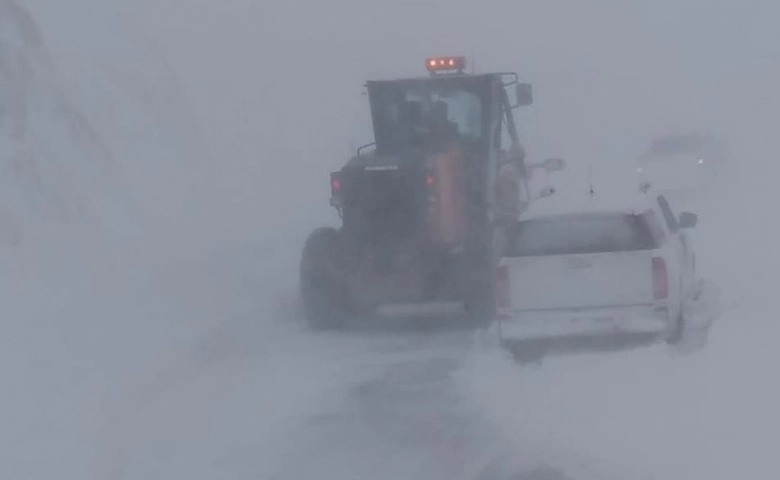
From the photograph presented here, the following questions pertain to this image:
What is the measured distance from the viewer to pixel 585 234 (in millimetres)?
13820

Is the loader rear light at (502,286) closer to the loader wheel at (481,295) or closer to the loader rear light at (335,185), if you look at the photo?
the loader wheel at (481,295)

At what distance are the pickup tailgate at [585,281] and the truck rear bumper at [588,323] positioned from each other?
6 centimetres

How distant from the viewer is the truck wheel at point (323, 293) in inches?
666

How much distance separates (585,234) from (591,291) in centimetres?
71

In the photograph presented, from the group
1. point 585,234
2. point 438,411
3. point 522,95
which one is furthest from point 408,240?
point 438,411

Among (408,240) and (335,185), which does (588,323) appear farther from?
(335,185)

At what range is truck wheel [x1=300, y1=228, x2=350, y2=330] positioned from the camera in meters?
16.9

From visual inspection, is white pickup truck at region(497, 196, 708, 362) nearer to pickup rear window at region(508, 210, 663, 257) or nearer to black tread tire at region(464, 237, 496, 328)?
pickup rear window at region(508, 210, 663, 257)

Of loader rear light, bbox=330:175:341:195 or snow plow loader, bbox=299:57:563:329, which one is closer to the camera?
snow plow loader, bbox=299:57:563:329

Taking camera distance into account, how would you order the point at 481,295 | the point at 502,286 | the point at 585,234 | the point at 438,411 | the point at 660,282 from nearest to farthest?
the point at 438,411
the point at 660,282
the point at 502,286
the point at 585,234
the point at 481,295

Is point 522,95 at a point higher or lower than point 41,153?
higher

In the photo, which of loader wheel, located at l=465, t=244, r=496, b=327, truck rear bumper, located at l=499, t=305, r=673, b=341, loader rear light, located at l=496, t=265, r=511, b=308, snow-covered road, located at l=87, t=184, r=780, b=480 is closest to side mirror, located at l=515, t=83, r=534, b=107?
loader wheel, located at l=465, t=244, r=496, b=327

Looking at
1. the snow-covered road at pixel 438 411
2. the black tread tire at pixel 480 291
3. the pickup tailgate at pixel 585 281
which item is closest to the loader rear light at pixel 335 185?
the black tread tire at pixel 480 291

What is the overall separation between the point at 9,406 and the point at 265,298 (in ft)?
23.9
